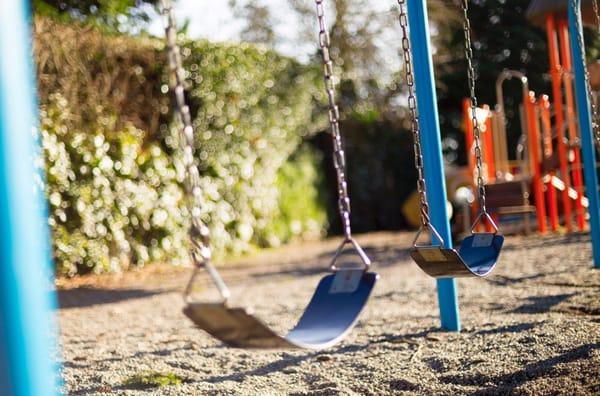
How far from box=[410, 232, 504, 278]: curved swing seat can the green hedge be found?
4.90 m

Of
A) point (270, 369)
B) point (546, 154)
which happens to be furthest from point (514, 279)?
point (546, 154)

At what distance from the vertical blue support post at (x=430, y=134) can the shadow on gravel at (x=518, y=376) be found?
0.91 metres

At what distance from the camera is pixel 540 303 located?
15.1ft

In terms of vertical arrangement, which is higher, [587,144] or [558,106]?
[558,106]

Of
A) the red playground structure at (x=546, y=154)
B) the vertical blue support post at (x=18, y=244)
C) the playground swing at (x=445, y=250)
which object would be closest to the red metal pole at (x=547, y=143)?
the red playground structure at (x=546, y=154)

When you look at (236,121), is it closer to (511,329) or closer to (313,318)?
(511,329)

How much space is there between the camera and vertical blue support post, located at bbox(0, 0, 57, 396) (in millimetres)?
1535

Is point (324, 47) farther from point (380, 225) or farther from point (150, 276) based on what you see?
point (380, 225)

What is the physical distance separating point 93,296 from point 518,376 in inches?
189

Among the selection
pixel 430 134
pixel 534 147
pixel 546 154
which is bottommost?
pixel 546 154

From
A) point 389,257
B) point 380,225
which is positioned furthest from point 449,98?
point 389,257

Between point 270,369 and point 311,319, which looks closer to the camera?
point 311,319

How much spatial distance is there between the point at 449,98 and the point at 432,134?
41.0 ft

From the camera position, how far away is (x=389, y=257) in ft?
29.0
